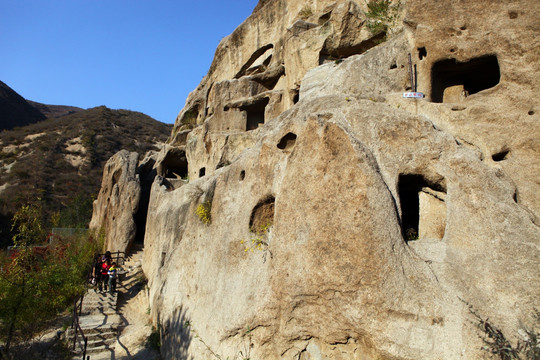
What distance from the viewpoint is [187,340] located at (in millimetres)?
7309

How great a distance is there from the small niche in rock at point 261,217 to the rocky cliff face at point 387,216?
0.04 metres

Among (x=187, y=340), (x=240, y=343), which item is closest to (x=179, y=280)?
(x=187, y=340)

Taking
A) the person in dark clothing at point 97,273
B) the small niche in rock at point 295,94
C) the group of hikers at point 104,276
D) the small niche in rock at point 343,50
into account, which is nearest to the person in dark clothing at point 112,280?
the group of hikers at point 104,276

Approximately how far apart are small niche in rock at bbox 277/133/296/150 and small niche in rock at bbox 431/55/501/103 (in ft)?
9.80

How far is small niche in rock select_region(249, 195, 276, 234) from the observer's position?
6676 millimetres

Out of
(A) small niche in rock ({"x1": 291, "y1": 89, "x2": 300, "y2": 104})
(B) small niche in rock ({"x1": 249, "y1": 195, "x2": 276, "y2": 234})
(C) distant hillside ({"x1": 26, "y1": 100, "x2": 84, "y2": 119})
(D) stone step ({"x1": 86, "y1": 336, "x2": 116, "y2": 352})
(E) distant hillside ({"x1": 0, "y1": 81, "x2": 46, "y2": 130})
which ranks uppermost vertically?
(C) distant hillside ({"x1": 26, "y1": 100, "x2": 84, "y2": 119})

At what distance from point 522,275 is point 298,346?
9.27ft

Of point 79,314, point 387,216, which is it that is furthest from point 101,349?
point 387,216

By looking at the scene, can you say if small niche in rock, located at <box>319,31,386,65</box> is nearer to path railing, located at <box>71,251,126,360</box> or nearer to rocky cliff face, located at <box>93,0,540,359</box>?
rocky cliff face, located at <box>93,0,540,359</box>

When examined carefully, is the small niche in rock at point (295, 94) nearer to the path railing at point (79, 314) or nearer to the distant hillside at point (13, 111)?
the path railing at point (79, 314)

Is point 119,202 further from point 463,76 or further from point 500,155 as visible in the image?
point 500,155

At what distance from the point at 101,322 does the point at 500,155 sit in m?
10.2

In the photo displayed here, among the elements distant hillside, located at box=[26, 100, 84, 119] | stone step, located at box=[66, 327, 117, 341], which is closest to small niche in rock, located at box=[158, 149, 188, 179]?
stone step, located at box=[66, 327, 117, 341]

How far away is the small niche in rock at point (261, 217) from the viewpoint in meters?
6.68
